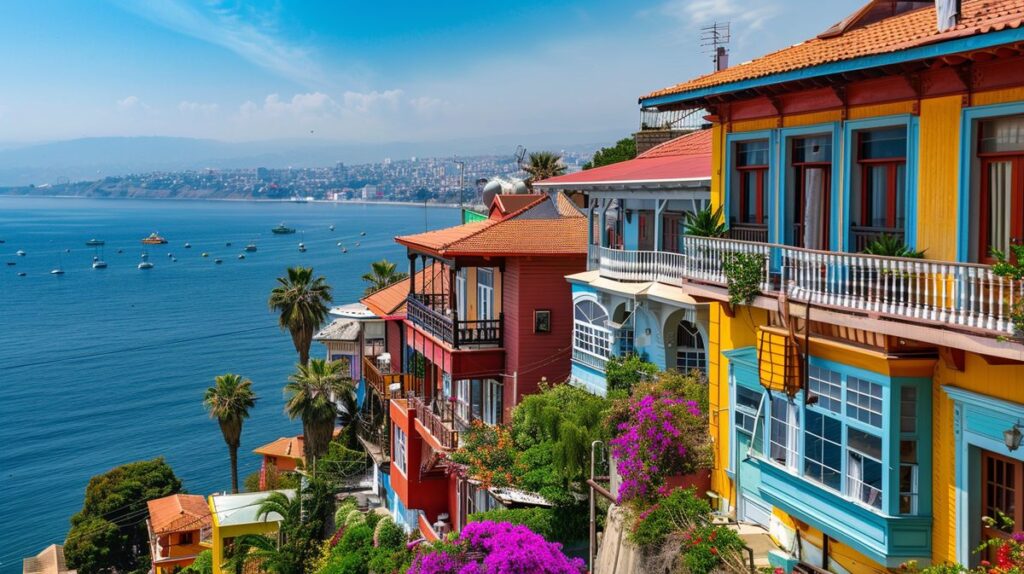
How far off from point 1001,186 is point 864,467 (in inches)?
145

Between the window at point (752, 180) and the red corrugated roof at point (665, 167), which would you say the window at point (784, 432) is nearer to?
the window at point (752, 180)

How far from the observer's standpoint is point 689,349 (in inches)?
856

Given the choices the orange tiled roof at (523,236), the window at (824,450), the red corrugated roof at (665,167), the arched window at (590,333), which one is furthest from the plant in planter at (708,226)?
the orange tiled roof at (523,236)

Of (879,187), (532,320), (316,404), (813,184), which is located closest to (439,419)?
(532,320)

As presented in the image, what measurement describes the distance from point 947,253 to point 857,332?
1389mm

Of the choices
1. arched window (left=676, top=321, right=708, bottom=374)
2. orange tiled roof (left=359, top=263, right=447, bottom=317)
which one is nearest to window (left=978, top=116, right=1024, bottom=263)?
arched window (left=676, top=321, right=708, bottom=374)

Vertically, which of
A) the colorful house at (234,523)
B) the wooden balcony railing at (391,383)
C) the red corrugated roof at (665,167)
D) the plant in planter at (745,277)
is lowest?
the colorful house at (234,523)

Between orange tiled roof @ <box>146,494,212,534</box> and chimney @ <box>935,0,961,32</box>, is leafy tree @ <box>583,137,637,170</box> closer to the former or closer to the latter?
orange tiled roof @ <box>146,494,212,534</box>

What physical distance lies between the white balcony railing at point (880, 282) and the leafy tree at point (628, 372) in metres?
6.79

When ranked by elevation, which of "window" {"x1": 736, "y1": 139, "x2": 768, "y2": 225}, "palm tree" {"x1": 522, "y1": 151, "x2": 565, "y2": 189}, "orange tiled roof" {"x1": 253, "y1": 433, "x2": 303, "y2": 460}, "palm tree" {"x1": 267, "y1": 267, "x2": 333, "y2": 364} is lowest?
"orange tiled roof" {"x1": 253, "y1": 433, "x2": 303, "y2": 460}

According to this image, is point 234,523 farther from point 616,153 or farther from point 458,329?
point 616,153

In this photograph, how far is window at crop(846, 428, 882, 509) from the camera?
37.6 ft

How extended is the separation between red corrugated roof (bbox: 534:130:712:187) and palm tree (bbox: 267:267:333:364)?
27362 mm

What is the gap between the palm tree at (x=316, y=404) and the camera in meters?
43.3
